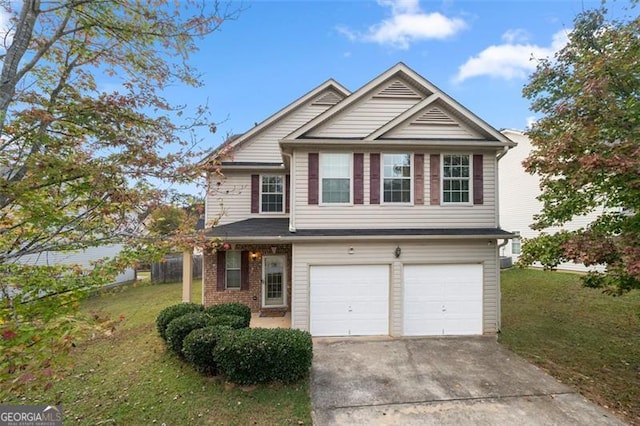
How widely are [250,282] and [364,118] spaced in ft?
24.4

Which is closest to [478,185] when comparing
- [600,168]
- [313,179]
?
[600,168]

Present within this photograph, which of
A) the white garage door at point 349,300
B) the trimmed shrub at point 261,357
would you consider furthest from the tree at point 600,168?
the trimmed shrub at point 261,357

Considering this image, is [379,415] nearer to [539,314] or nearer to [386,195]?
[386,195]

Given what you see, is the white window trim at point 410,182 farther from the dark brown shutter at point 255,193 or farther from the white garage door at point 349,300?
the dark brown shutter at point 255,193

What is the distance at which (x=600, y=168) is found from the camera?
5.27 metres

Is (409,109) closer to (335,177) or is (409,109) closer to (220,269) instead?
(335,177)

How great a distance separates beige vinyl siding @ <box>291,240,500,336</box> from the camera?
346 inches

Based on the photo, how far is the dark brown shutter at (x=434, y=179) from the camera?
30.4 ft

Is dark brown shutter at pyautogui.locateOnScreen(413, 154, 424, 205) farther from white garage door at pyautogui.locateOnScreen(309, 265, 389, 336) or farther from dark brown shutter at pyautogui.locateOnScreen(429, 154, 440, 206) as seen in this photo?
white garage door at pyautogui.locateOnScreen(309, 265, 389, 336)

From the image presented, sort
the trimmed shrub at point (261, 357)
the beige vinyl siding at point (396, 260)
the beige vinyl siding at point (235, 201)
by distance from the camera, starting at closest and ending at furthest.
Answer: the trimmed shrub at point (261, 357) < the beige vinyl siding at point (396, 260) < the beige vinyl siding at point (235, 201)

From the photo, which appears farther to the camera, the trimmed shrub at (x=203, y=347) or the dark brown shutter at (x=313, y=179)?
the dark brown shutter at (x=313, y=179)

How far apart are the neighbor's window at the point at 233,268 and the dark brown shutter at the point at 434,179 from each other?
747 cm

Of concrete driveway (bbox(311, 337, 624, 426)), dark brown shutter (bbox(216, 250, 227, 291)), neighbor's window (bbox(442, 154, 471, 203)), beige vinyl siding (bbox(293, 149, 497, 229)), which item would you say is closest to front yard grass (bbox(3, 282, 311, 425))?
concrete driveway (bbox(311, 337, 624, 426))

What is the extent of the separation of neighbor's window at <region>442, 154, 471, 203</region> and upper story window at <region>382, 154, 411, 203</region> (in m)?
1.15
